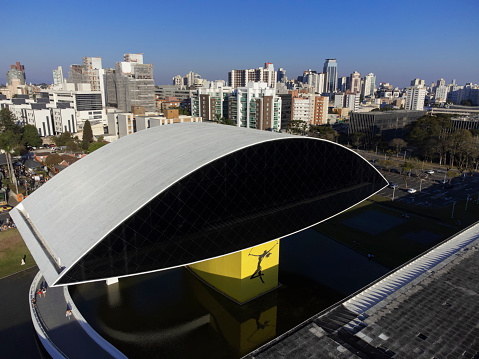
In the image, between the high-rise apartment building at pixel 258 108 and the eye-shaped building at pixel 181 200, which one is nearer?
the eye-shaped building at pixel 181 200

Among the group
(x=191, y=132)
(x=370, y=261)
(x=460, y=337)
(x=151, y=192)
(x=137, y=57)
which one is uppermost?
(x=137, y=57)

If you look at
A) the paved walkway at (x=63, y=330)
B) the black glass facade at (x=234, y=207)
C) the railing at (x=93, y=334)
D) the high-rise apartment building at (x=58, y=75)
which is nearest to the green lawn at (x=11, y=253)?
the paved walkway at (x=63, y=330)

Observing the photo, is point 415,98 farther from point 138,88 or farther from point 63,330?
point 63,330

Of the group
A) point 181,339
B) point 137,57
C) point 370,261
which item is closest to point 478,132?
point 370,261

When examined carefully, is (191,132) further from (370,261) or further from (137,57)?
(137,57)

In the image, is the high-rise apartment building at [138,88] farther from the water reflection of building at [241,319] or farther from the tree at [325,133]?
the water reflection of building at [241,319]

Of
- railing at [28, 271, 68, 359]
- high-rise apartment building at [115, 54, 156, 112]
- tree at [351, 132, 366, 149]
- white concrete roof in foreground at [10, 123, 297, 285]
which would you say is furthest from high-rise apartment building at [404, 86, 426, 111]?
railing at [28, 271, 68, 359]
